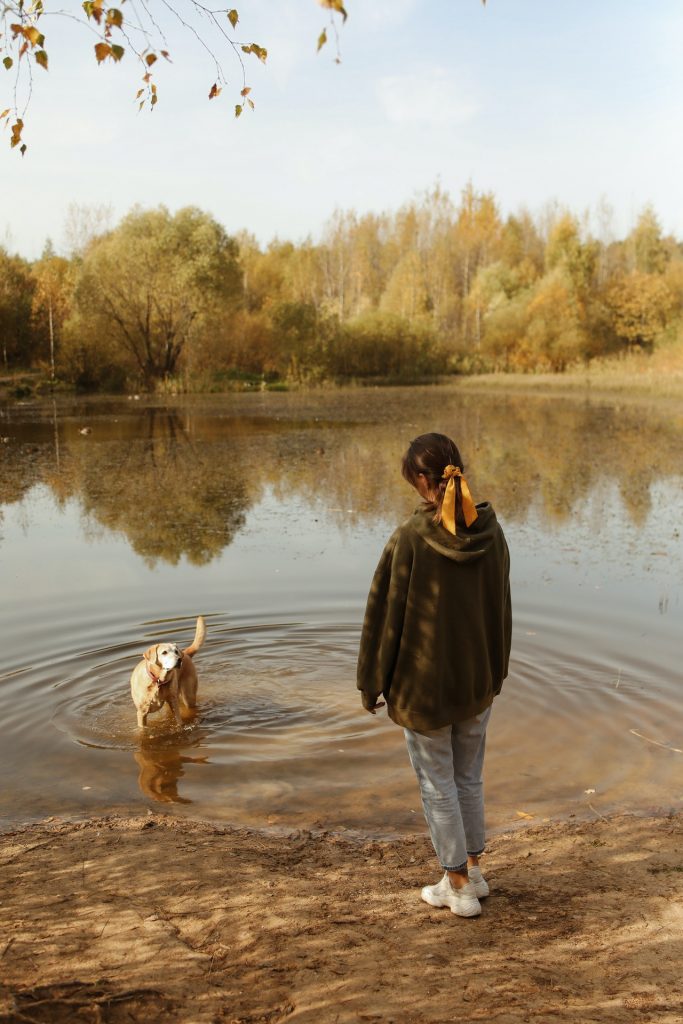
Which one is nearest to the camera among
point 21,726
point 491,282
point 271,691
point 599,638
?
point 21,726

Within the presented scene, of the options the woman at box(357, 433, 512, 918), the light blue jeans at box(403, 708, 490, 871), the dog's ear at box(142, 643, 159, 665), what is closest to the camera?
the woman at box(357, 433, 512, 918)

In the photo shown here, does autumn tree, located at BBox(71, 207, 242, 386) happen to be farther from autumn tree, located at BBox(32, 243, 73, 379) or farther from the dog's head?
the dog's head

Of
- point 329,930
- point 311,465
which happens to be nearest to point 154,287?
point 311,465

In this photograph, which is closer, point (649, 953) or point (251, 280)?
point (649, 953)

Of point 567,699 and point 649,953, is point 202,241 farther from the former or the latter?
point 649,953

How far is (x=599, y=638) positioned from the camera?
9.16m

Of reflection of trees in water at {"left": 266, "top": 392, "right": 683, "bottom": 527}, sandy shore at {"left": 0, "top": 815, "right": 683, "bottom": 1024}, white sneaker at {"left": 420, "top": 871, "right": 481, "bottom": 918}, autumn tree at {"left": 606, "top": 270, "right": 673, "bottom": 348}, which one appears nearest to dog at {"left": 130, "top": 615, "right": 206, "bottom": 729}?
sandy shore at {"left": 0, "top": 815, "right": 683, "bottom": 1024}

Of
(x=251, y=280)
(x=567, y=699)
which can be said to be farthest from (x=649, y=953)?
(x=251, y=280)

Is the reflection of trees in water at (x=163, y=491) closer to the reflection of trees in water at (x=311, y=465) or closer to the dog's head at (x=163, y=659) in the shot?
the reflection of trees in water at (x=311, y=465)

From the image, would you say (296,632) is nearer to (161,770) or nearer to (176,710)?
(176,710)

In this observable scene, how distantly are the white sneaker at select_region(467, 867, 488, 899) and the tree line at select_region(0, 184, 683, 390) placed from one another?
51.0 metres

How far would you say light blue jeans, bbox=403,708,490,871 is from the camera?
4.26 meters

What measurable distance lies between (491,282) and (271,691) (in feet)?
248

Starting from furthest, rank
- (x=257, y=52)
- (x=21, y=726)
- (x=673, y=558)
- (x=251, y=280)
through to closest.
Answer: (x=251, y=280)
(x=673, y=558)
(x=21, y=726)
(x=257, y=52)
